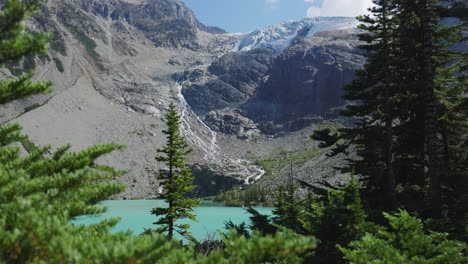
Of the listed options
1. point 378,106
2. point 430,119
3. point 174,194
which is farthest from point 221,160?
point 430,119

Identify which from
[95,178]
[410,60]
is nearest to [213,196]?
[410,60]

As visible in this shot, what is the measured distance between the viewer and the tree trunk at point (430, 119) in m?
14.6

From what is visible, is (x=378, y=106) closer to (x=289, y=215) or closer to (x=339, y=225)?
(x=289, y=215)

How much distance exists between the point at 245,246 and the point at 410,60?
754 inches

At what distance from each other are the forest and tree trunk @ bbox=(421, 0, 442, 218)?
0.14ft

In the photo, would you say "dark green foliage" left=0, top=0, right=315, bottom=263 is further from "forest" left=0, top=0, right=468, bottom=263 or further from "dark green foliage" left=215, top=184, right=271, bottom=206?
"dark green foliage" left=215, top=184, right=271, bottom=206

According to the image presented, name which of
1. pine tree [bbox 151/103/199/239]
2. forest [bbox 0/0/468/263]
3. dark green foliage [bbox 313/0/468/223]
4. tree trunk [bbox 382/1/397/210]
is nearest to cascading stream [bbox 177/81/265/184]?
pine tree [bbox 151/103/199/239]

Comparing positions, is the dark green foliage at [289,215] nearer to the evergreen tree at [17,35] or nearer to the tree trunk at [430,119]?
the tree trunk at [430,119]

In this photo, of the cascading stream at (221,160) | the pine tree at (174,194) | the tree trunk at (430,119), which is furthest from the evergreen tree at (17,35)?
the cascading stream at (221,160)

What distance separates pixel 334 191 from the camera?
10859 mm

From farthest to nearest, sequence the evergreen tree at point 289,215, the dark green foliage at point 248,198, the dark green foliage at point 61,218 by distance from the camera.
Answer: the dark green foliage at point 248,198 → the evergreen tree at point 289,215 → the dark green foliage at point 61,218

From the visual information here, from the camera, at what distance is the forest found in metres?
2.00

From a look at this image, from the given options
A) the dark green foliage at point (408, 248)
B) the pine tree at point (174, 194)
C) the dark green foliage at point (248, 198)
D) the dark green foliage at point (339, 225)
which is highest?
the dark green foliage at point (408, 248)

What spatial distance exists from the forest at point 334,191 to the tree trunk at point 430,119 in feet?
0.14
